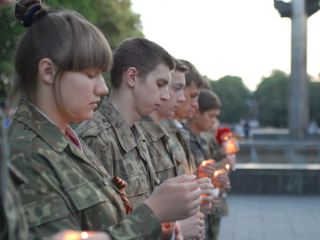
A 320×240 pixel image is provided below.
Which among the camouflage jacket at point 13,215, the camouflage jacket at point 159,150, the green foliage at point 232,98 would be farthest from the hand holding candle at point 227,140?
the green foliage at point 232,98

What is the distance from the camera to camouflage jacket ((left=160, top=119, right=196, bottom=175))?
160 inches

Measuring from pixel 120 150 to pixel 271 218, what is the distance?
698cm

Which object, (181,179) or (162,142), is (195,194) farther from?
(162,142)

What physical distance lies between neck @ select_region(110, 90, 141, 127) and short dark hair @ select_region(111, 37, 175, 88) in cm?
8

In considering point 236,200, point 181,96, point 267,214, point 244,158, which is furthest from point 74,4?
point 181,96

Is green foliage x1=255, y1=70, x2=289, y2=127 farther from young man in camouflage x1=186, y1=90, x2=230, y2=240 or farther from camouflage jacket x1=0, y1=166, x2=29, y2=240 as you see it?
camouflage jacket x1=0, y1=166, x2=29, y2=240

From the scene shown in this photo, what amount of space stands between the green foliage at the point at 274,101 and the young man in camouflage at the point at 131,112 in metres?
87.6

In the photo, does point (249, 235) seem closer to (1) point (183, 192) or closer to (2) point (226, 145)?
(2) point (226, 145)

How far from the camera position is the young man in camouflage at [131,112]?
2781 mm

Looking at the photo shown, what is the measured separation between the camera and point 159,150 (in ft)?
11.8

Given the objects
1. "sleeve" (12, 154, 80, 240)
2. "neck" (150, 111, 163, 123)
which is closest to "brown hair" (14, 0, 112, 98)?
"sleeve" (12, 154, 80, 240)

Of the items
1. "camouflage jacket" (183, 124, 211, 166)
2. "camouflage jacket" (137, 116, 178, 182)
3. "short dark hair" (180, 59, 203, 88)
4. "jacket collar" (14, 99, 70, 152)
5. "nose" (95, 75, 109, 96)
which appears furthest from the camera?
"camouflage jacket" (183, 124, 211, 166)

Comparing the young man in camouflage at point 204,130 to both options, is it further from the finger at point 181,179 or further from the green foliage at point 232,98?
the green foliage at point 232,98

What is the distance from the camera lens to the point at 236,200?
11.3m
